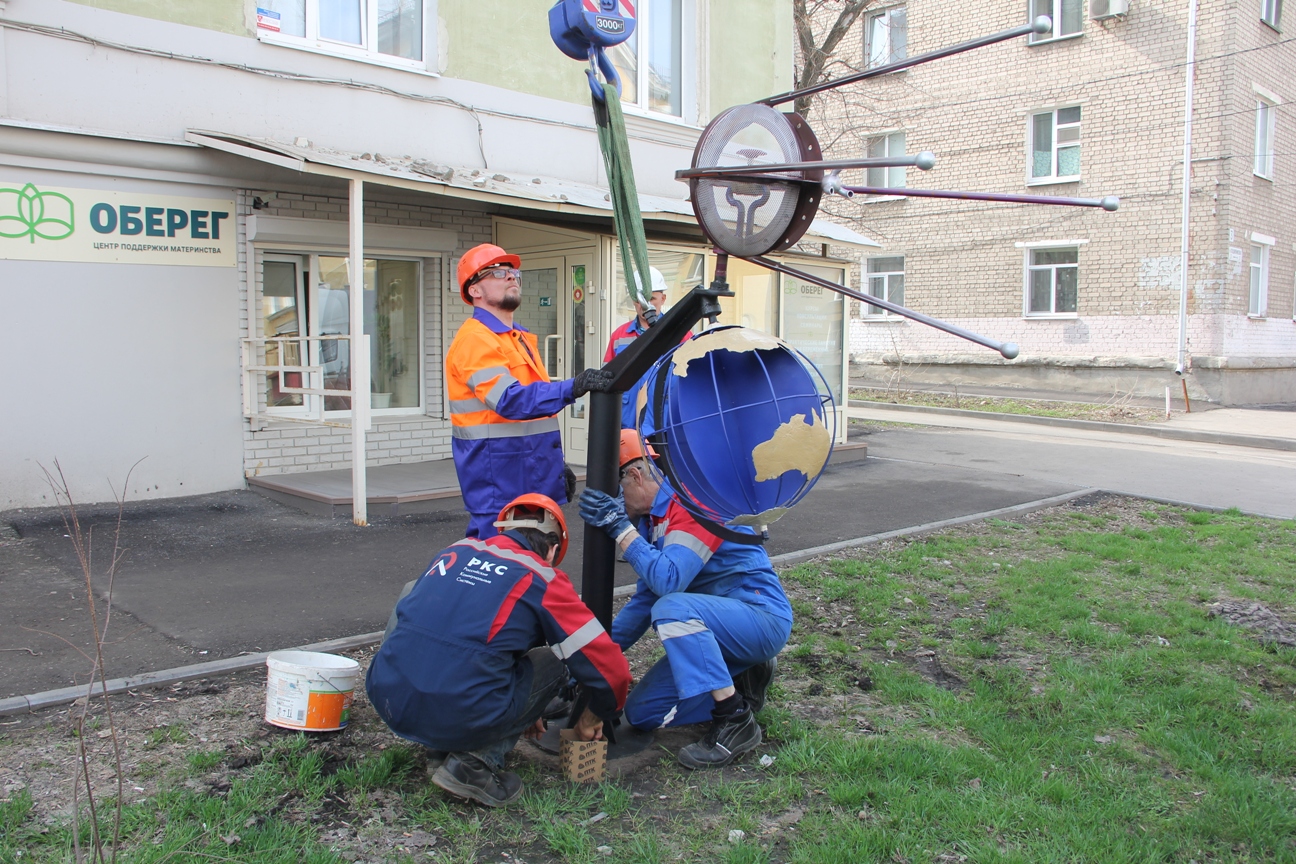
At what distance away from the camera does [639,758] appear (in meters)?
3.68

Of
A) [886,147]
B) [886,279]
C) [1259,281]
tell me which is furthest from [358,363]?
[1259,281]

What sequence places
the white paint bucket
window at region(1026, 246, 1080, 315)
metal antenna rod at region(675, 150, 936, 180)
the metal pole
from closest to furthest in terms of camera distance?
metal antenna rod at region(675, 150, 936, 180) < the white paint bucket < the metal pole < window at region(1026, 246, 1080, 315)

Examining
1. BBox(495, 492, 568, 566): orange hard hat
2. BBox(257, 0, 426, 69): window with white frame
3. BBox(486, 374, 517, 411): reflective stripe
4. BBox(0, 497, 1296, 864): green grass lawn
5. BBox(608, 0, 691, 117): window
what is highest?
BBox(608, 0, 691, 117): window

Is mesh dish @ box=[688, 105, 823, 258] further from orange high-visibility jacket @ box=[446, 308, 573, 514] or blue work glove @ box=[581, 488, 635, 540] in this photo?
orange high-visibility jacket @ box=[446, 308, 573, 514]

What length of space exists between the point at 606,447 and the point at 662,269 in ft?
24.1

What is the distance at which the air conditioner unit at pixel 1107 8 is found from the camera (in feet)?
62.3

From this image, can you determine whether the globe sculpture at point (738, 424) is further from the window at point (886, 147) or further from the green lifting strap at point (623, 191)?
the window at point (886, 147)

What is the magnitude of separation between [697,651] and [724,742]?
37 cm

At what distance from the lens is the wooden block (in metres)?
3.39

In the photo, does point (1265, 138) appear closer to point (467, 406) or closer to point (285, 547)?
point (285, 547)

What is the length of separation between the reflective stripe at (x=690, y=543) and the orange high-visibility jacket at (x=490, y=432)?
0.79 metres

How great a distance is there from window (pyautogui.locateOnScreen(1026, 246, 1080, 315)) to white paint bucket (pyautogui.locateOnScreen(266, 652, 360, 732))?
19.7m

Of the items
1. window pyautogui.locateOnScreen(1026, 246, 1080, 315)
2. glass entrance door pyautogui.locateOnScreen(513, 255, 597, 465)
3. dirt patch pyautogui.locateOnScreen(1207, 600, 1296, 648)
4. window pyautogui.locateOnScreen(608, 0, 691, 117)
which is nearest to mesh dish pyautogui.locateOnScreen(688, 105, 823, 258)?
dirt patch pyautogui.locateOnScreen(1207, 600, 1296, 648)

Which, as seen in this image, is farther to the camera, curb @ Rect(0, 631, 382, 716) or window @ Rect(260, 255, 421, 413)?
window @ Rect(260, 255, 421, 413)
